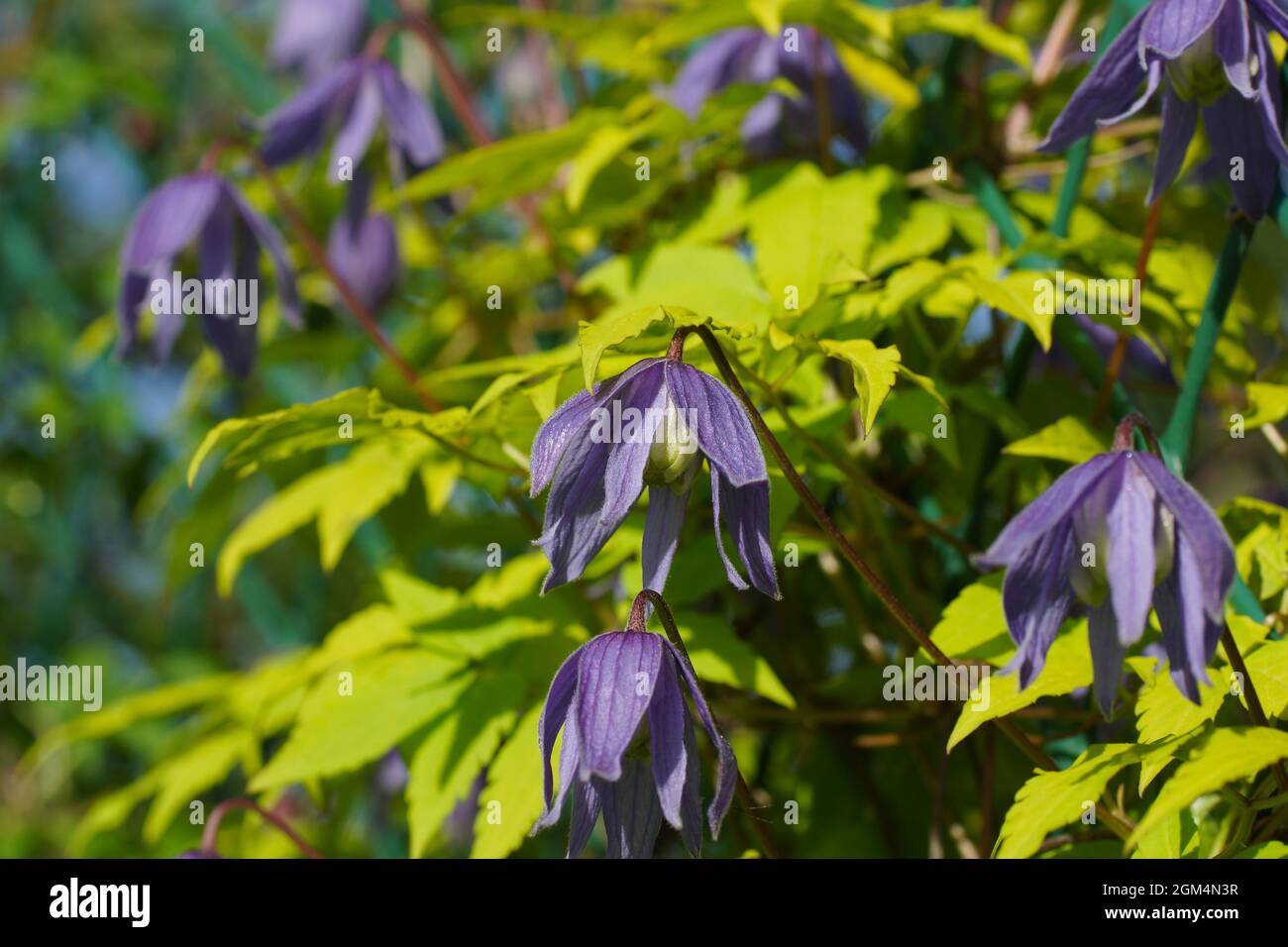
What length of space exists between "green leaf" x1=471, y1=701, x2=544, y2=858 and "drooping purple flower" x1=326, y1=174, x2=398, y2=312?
600 millimetres

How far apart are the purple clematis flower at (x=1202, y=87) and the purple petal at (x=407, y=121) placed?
0.66 metres

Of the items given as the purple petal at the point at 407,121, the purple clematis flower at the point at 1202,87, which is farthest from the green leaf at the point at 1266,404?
the purple petal at the point at 407,121

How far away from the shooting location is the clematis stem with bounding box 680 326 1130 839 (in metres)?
0.60

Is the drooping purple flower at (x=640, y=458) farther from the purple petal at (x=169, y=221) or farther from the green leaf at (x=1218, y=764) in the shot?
the purple petal at (x=169, y=221)

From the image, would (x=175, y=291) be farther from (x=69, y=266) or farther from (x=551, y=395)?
(x=69, y=266)

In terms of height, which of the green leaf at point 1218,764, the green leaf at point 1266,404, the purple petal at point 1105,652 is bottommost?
the green leaf at point 1218,764

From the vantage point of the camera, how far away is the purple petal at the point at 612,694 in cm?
→ 56

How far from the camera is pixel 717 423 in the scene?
57 cm

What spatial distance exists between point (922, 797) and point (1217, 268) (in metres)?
0.44

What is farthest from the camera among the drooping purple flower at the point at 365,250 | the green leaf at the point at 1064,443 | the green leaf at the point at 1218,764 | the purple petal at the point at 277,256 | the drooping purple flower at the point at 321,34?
the drooping purple flower at the point at 321,34

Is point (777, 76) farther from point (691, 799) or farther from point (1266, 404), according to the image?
point (691, 799)

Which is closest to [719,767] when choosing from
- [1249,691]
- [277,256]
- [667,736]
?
[667,736]

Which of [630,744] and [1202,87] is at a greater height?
[1202,87]

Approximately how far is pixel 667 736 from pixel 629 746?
0.07 feet
